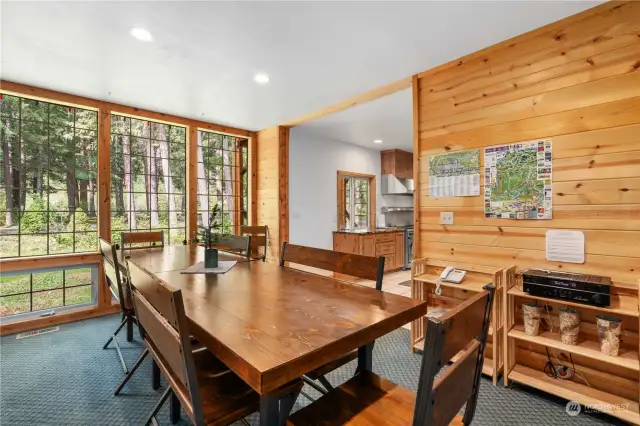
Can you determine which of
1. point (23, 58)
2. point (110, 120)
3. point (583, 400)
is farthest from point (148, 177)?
point (583, 400)

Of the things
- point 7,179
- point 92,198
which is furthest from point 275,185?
point 7,179

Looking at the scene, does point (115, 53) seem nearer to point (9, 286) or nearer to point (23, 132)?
point (23, 132)

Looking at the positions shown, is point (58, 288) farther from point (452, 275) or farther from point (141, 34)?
point (452, 275)

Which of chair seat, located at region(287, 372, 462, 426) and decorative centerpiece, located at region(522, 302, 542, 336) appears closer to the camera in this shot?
chair seat, located at region(287, 372, 462, 426)

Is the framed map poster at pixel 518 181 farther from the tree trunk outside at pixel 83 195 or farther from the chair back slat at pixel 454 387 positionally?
the tree trunk outside at pixel 83 195

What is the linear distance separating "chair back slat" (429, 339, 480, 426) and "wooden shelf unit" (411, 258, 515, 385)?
1072 millimetres

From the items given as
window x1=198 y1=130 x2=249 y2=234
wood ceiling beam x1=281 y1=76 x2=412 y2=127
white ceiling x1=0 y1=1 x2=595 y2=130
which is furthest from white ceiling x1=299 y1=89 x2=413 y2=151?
window x1=198 y1=130 x2=249 y2=234

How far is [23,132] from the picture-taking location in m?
3.28

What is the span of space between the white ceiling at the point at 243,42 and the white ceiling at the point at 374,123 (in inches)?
23.7

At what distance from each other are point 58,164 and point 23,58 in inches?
48.9

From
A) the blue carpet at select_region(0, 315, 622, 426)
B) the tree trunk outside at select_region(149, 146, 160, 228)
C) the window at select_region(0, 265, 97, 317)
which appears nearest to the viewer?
the blue carpet at select_region(0, 315, 622, 426)

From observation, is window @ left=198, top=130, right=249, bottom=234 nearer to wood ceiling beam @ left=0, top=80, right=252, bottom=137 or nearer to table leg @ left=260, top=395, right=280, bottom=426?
wood ceiling beam @ left=0, top=80, right=252, bottom=137

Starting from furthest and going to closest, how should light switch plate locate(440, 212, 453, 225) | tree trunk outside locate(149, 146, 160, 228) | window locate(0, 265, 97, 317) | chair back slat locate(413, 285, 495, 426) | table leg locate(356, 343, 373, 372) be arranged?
tree trunk outside locate(149, 146, 160, 228) < window locate(0, 265, 97, 317) < light switch plate locate(440, 212, 453, 225) < table leg locate(356, 343, 373, 372) < chair back slat locate(413, 285, 495, 426)

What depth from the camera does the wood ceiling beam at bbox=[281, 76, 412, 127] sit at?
3.05 meters
